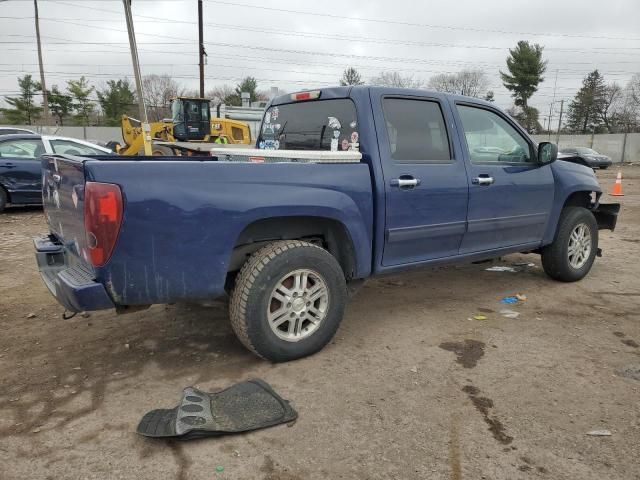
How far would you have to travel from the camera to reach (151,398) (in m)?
3.03

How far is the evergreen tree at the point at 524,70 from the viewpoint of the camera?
53219 mm

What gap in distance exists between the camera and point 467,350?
3.77 metres

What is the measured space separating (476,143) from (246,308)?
2.57 meters

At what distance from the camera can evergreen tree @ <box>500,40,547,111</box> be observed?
5322 centimetres

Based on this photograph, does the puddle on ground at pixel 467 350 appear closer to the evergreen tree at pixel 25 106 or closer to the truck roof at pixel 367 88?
the truck roof at pixel 367 88

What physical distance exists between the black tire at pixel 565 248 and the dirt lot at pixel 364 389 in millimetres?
433

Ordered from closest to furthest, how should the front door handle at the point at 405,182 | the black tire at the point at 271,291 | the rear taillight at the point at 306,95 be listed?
the black tire at the point at 271,291 < the front door handle at the point at 405,182 < the rear taillight at the point at 306,95

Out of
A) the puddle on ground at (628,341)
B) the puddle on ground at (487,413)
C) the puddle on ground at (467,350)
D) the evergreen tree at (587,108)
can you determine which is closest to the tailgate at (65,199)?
the puddle on ground at (487,413)

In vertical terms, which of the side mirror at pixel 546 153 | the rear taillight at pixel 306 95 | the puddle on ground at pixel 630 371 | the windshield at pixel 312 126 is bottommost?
the puddle on ground at pixel 630 371

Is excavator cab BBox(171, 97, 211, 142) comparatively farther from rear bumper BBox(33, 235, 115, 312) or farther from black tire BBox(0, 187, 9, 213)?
rear bumper BBox(33, 235, 115, 312)

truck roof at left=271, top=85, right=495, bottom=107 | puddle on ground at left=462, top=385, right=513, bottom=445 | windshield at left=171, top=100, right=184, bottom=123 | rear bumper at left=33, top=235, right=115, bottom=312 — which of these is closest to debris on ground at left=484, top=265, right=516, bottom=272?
truck roof at left=271, top=85, right=495, bottom=107

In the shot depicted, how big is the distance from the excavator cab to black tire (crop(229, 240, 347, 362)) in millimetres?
17362

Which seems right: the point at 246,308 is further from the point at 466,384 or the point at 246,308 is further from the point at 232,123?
the point at 232,123

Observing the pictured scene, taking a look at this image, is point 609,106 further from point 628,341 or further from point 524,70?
point 628,341
